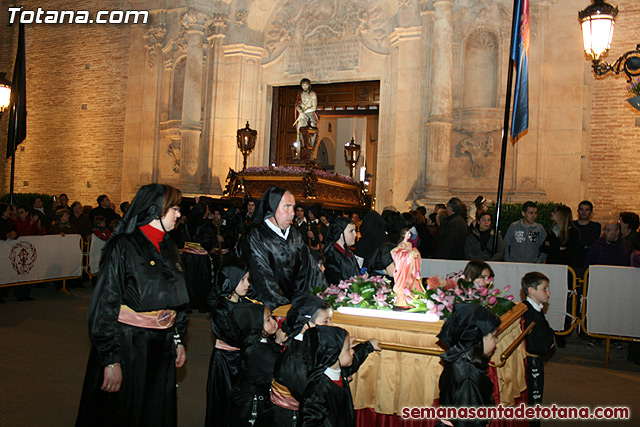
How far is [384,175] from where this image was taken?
16.0 m

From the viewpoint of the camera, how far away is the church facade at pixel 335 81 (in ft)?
45.9

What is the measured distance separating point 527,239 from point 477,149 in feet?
19.7

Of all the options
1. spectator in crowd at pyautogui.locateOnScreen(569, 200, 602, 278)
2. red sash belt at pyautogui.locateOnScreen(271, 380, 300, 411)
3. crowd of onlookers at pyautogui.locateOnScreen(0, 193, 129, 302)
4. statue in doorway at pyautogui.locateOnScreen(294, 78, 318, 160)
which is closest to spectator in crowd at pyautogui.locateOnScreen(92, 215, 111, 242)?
crowd of onlookers at pyautogui.locateOnScreen(0, 193, 129, 302)

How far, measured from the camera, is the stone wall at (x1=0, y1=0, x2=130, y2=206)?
21.1m

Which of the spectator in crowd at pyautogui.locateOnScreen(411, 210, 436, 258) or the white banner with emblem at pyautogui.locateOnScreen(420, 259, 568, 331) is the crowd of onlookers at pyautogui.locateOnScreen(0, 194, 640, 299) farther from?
the white banner with emblem at pyautogui.locateOnScreen(420, 259, 568, 331)

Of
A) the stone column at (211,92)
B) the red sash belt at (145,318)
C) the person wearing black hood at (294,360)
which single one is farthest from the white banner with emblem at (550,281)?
the stone column at (211,92)

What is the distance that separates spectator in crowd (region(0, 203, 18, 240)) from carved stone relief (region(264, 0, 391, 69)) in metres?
9.84

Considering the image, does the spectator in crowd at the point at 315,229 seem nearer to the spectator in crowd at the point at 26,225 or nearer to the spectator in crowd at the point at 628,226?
the spectator in crowd at the point at 628,226

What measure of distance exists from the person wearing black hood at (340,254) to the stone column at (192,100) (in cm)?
1278

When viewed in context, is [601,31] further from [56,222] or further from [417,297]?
[56,222]

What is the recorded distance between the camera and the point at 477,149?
47.8ft

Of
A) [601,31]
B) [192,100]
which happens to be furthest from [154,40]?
[601,31]

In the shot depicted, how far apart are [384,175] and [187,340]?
917 centimetres

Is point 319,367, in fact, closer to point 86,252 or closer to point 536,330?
point 536,330
